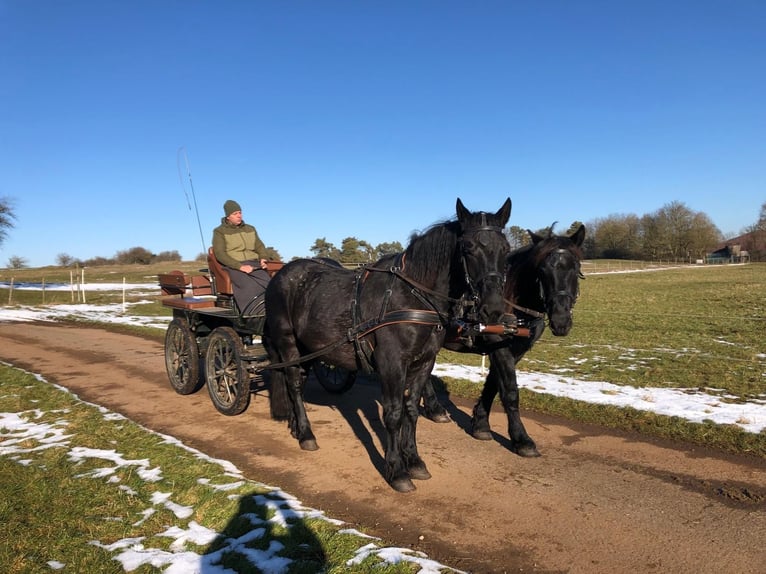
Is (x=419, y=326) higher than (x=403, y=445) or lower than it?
higher

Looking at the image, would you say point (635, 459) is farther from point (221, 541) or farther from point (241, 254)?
point (241, 254)

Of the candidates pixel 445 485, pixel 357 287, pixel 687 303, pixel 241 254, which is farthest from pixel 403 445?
pixel 687 303

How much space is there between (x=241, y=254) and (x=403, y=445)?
410 centimetres

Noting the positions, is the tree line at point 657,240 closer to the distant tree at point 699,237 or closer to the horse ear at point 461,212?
the distant tree at point 699,237

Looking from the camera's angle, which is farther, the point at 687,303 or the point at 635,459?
the point at 687,303

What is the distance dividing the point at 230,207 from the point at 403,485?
4.99 m

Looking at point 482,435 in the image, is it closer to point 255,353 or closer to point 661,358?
point 255,353

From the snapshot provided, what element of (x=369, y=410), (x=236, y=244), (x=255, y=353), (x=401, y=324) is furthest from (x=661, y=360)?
(x=236, y=244)

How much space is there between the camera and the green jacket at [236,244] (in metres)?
7.23

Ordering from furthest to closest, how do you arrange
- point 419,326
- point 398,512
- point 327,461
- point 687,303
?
point 687,303 < point 327,461 < point 419,326 < point 398,512

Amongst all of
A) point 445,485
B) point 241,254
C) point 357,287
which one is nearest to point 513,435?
point 445,485

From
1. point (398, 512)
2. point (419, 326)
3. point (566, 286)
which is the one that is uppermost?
point (566, 286)

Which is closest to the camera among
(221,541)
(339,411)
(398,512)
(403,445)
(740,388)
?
(221,541)

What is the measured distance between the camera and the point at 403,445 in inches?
195
